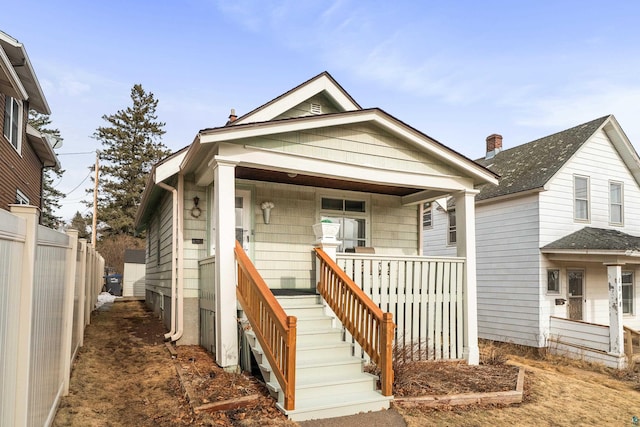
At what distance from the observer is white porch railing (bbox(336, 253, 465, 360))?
7312 millimetres

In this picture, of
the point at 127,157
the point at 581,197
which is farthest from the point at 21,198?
the point at 127,157

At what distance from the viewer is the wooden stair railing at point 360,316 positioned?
5305 millimetres

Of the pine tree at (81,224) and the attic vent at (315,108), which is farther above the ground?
the attic vent at (315,108)

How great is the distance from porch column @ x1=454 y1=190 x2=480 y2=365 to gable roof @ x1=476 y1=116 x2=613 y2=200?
5060mm

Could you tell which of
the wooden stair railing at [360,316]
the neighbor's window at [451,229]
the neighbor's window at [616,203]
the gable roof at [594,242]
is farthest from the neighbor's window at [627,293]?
the wooden stair railing at [360,316]

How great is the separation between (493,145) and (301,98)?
11.4 m

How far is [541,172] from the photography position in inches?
513

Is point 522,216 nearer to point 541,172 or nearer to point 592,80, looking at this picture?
point 541,172

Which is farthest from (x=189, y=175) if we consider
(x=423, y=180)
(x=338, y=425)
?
(x=338, y=425)

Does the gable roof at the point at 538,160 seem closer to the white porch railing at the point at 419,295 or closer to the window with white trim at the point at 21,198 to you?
the white porch railing at the point at 419,295

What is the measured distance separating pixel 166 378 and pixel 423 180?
528 cm

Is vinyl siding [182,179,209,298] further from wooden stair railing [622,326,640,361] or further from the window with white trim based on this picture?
wooden stair railing [622,326,640,361]

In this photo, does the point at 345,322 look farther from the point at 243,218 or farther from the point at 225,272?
Result: the point at 243,218

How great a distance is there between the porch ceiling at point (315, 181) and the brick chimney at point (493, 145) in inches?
364
